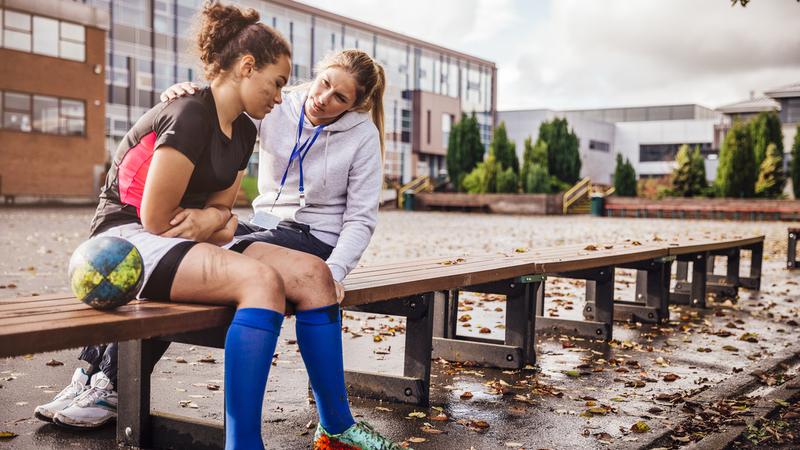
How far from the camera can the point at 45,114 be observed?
3519 centimetres

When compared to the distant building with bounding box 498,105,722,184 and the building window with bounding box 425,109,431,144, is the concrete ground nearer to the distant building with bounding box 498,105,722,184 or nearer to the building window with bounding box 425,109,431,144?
the building window with bounding box 425,109,431,144

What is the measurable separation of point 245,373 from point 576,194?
126 ft

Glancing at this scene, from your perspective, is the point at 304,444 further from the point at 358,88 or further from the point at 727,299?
the point at 727,299

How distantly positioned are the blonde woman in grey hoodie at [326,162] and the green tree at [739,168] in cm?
3517

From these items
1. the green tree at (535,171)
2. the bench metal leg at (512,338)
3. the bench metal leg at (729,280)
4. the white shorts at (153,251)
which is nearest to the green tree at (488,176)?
the green tree at (535,171)

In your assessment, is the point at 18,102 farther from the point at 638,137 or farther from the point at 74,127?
the point at 638,137

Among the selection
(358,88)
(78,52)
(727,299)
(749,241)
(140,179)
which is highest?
(78,52)

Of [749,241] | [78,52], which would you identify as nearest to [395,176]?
[78,52]

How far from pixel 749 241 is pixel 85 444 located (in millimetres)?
8017

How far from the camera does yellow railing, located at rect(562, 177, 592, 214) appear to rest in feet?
127

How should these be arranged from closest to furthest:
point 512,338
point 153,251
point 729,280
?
point 153,251, point 512,338, point 729,280

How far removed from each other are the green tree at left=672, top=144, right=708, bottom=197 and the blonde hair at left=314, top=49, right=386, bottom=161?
3701 centimetres

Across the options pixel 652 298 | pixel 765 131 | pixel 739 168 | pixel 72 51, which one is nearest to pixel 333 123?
pixel 652 298

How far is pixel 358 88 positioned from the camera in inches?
145
